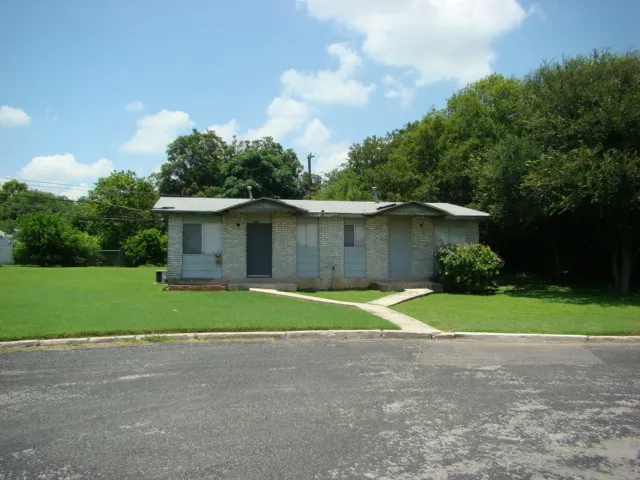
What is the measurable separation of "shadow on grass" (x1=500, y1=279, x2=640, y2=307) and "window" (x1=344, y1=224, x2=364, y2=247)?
20.3 feet

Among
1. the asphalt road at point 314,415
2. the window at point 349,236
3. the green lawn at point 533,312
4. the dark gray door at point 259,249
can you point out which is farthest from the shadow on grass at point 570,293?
the dark gray door at point 259,249

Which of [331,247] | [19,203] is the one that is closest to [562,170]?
[331,247]

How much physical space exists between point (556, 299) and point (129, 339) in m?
14.4

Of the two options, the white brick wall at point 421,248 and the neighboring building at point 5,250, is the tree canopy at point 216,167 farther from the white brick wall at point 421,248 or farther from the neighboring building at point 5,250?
the white brick wall at point 421,248

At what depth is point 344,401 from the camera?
5.60 metres

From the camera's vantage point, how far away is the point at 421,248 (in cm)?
2086

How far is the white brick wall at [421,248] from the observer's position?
2080cm

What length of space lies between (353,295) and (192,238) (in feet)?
22.1

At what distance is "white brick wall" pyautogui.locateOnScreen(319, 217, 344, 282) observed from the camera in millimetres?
20016

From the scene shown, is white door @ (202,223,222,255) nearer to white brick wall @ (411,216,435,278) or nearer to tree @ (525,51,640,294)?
white brick wall @ (411,216,435,278)

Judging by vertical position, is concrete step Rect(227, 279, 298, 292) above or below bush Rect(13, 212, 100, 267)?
below

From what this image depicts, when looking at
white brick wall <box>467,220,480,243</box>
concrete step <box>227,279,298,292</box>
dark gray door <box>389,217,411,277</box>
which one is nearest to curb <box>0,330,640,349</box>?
concrete step <box>227,279,298,292</box>

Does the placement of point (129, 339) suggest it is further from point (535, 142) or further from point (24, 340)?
point (535, 142)

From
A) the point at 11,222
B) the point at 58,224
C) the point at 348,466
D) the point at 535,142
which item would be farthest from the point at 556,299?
the point at 11,222
